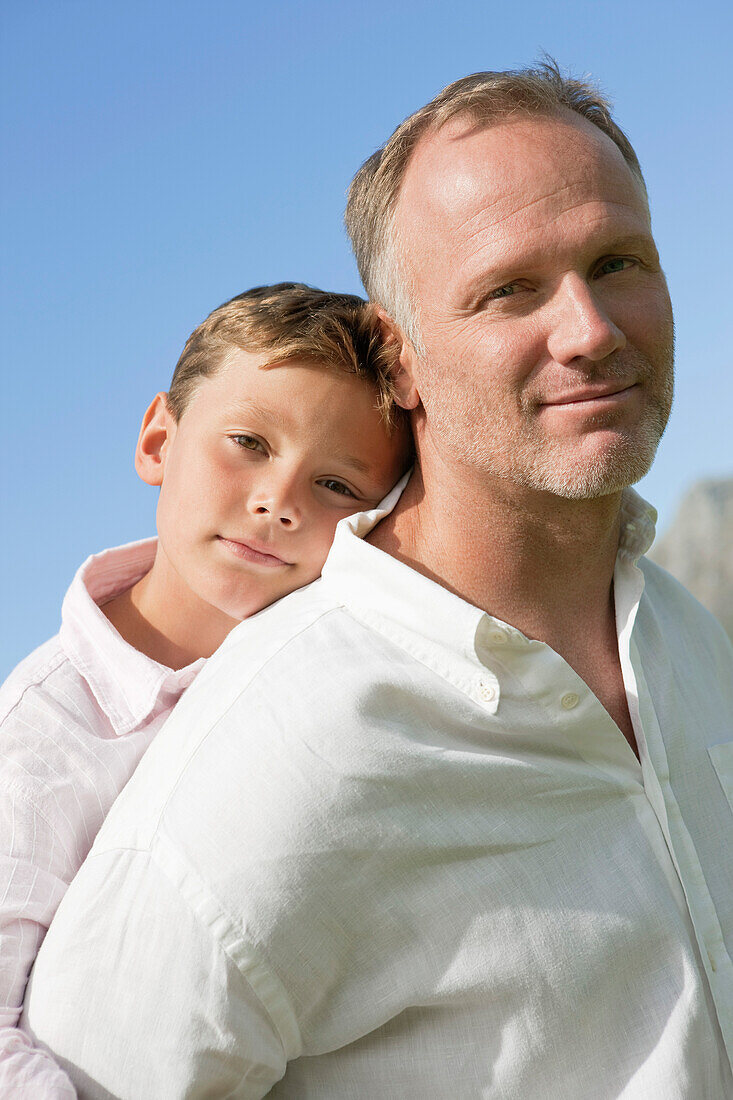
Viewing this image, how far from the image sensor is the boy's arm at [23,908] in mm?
1543

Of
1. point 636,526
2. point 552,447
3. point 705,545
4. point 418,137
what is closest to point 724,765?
point 636,526

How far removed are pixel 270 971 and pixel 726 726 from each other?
A: 115 cm

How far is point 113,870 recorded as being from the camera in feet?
5.45

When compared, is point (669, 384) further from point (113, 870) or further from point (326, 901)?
point (113, 870)

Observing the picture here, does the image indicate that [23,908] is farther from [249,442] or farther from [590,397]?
[590,397]

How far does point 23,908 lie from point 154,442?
1.22 meters

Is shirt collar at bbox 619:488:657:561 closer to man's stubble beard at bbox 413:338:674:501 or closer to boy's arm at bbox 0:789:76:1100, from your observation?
man's stubble beard at bbox 413:338:674:501

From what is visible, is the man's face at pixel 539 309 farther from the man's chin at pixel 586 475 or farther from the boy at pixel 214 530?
the boy at pixel 214 530

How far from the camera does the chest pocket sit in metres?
2.04

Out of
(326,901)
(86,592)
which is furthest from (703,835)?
(86,592)

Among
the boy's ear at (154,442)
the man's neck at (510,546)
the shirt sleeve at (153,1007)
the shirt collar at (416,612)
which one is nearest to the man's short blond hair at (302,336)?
the boy's ear at (154,442)

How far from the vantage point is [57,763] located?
194 centimetres

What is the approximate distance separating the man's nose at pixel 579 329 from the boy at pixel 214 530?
1.39ft

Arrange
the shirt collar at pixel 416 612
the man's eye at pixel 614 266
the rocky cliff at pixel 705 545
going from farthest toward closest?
the rocky cliff at pixel 705 545
the man's eye at pixel 614 266
the shirt collar at pixel 416 612
